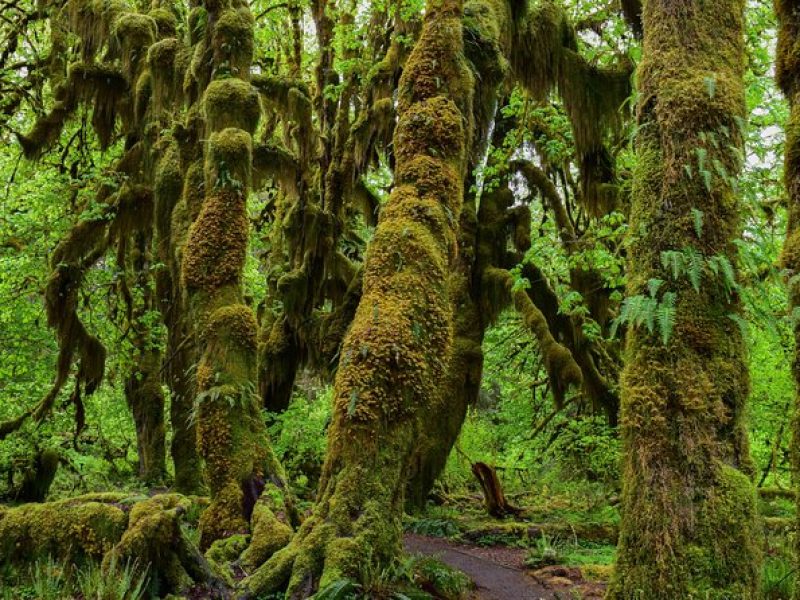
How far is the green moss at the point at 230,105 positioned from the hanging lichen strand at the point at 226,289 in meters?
0.01

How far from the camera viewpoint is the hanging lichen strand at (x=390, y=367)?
493cm

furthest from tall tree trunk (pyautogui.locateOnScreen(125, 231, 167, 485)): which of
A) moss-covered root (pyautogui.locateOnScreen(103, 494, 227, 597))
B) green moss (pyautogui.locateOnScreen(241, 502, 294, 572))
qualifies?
moss-covered root (pyautogui.locateOnScreen(103, 494, 227, 597))

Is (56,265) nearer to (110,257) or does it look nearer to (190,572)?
(110,257)

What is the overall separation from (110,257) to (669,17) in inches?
497

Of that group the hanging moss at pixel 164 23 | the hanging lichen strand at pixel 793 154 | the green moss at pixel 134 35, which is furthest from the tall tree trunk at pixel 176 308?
the hanging lichen strand at pixel 793 154

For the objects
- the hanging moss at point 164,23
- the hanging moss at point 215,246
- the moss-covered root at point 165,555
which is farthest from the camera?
the hanging moss at point 164,23

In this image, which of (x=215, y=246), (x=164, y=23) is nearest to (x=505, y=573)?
(x=215, y=246)

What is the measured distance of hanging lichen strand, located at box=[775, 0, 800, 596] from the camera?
3.35 m

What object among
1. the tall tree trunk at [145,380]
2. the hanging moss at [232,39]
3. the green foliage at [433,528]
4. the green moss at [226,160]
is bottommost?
the green foliage at [433,528]

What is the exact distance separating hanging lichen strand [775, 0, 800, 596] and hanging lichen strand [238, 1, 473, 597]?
2732 millimetres

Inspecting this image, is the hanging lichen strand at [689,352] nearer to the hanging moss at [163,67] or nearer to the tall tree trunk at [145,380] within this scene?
the hanging moss at [163,67]

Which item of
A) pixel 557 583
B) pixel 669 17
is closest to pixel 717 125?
pixel 669 17

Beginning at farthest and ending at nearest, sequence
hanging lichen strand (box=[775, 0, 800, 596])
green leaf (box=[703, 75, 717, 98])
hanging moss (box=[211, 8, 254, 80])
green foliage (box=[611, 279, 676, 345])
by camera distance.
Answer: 1. hanging moss (box=[211, 8, 254, 80])
2. green leaf (box=[703, 75, 717, 98])
3. green foliage (box=[611, 279, 676, 345])
4. hanging lichen strand (box=[775, 0, 800, 596])

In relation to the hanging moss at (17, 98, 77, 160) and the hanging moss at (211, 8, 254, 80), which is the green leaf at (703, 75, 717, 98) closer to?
the hanging moss at (211, 8, 254, 80)
